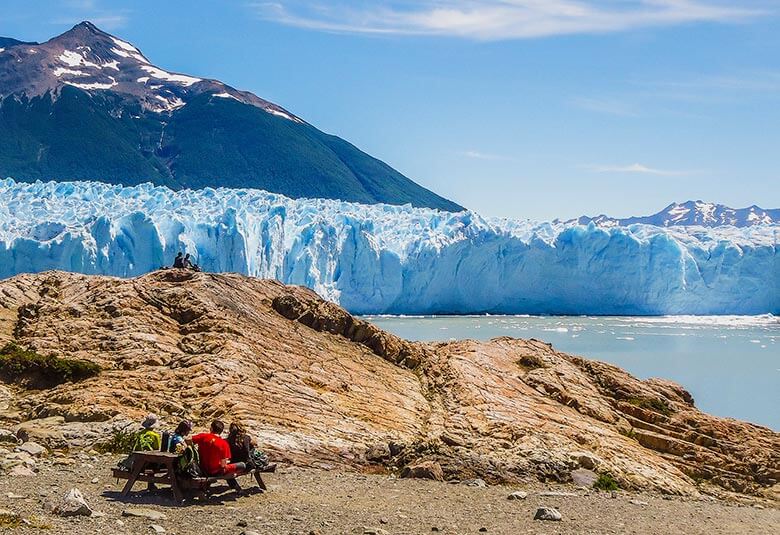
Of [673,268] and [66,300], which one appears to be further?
[673,268]

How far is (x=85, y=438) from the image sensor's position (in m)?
8.73

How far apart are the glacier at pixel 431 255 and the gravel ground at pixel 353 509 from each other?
32.3 meters

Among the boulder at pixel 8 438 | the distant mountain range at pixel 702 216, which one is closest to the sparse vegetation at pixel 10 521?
the boulder at pixel 8 438

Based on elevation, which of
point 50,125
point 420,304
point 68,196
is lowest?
point 420,304

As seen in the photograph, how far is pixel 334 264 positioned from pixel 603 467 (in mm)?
33461

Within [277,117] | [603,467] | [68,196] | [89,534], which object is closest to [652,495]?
[603,467]

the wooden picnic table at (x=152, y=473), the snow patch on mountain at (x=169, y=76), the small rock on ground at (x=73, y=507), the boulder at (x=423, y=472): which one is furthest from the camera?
the snow patch on mountain at (x=169, y=76)

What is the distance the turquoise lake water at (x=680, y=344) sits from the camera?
77.1 feet

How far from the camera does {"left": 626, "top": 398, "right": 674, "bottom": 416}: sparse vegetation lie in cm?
1316

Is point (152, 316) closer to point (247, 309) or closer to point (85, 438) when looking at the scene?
point (247, 309)

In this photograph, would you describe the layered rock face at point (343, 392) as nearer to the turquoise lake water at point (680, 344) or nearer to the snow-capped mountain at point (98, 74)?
the turquoise lake water at point (680, 344)

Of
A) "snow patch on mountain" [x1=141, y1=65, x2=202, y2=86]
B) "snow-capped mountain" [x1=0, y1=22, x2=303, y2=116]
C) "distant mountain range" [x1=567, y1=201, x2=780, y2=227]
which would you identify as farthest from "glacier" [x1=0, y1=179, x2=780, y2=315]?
"distant mountain range" [x1=567, y1=201, x2=780, y2=227]

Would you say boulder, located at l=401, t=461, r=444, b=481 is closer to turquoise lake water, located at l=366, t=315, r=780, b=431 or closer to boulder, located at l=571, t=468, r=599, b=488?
boulder, located at l=571, t=468, r=599, b=488

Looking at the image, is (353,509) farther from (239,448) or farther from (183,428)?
(183,428)
